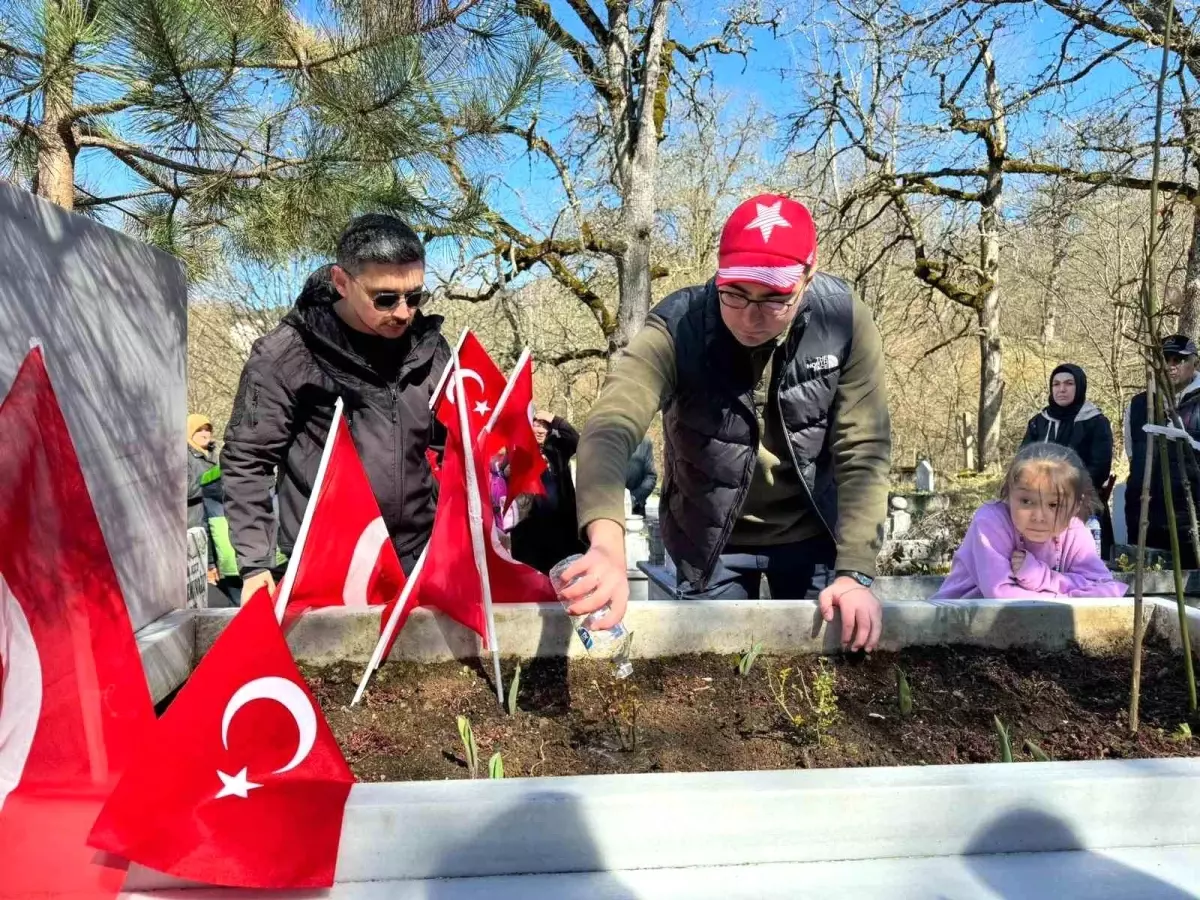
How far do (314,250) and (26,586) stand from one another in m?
3.23

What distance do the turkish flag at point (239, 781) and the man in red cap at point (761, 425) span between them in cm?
52

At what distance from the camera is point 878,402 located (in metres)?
1.90

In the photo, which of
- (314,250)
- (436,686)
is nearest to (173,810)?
(436,686)

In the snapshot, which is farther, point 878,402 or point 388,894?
point 878,402

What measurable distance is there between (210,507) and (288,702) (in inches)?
209

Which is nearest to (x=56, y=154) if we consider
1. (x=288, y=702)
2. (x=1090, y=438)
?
(x=288, y=702)

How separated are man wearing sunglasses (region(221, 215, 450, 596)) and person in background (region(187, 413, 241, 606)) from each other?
2.23 meters

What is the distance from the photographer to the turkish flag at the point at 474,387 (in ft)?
7.14

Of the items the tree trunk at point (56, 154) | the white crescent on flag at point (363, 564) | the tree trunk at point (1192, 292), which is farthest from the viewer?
the tree trunk at point (1192, 292)

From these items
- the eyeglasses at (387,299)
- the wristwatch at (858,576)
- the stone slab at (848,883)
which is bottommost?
the stone slab at (848,883)

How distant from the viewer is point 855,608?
1.73 m

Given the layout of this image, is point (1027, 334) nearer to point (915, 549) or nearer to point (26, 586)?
point (915, 549)

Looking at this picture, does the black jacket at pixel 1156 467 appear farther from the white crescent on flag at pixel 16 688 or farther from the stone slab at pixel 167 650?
the white crescent on flag at pixel 16 688

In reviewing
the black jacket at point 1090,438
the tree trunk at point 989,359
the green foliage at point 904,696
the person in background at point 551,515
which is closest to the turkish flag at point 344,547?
the green foliage at point 904,696
